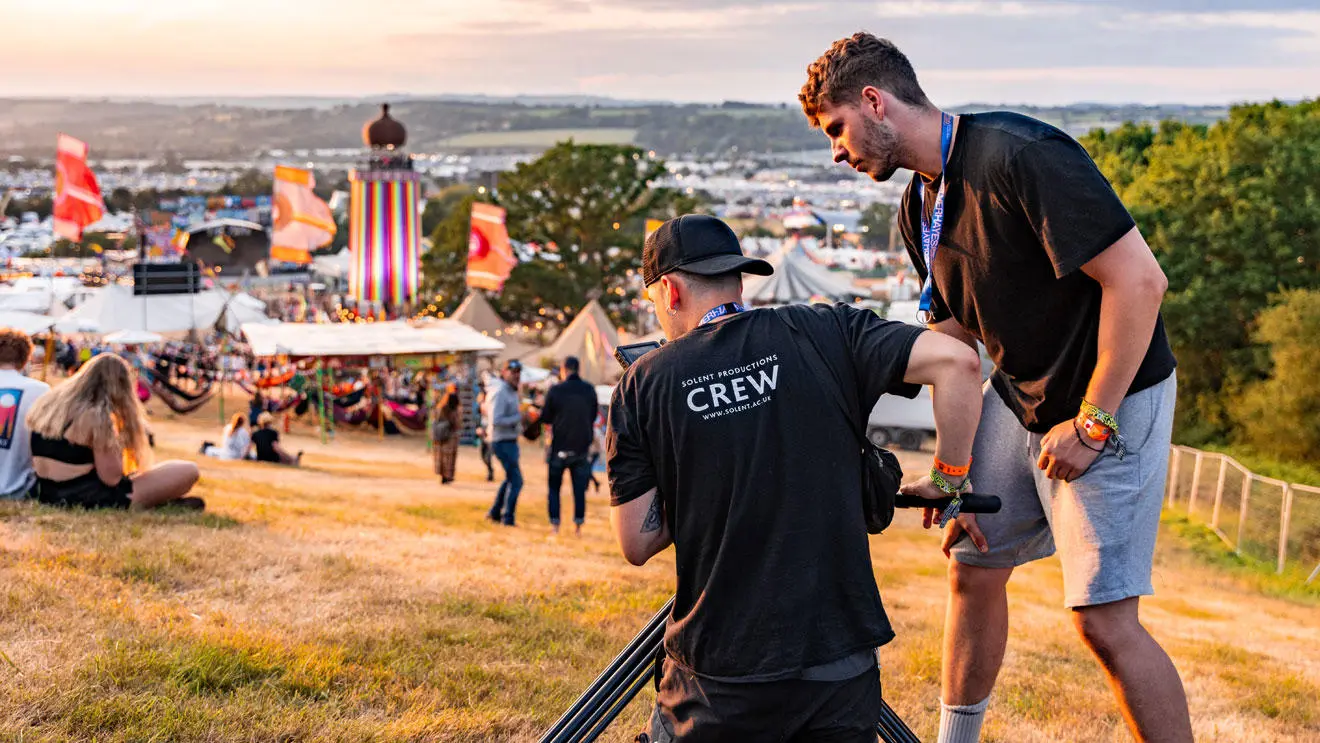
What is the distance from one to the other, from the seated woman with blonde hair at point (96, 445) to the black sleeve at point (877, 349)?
16.9 ft

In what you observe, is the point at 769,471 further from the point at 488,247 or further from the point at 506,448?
the point at 488,247

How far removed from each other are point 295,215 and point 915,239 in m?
34.3

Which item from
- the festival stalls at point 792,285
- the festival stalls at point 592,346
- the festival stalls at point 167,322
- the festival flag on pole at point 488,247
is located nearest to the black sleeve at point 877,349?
the festival stalls at point 592,346

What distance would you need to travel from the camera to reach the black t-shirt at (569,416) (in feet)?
37.8

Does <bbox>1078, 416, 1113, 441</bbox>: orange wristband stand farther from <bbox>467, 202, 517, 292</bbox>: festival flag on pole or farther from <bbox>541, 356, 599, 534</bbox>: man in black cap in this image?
<bbox>467, 202, 517, 292</bbox>: festival flag on pole

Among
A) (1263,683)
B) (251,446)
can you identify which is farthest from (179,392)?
(1263,683)

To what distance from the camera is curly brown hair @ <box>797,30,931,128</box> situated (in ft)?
9.03

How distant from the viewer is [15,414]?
680 cm

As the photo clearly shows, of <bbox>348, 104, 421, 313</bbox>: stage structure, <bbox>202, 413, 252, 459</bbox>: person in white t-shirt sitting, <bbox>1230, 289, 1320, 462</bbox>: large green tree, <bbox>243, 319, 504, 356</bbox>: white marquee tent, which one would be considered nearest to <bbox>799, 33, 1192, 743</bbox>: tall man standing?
<bbox>202, 413, 252, 459</bbox>: person in white t-shirt sitting

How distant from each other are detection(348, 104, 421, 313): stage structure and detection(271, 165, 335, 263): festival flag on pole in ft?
4.33

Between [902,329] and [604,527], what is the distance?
1118cm

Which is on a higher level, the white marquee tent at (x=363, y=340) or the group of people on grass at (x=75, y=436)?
the group of people on grass at (x=75, y=436)

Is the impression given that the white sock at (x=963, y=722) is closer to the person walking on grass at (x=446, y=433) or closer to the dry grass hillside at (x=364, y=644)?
the dry grass hillside at (x=364, y=644)

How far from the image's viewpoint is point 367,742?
3.46 meters
